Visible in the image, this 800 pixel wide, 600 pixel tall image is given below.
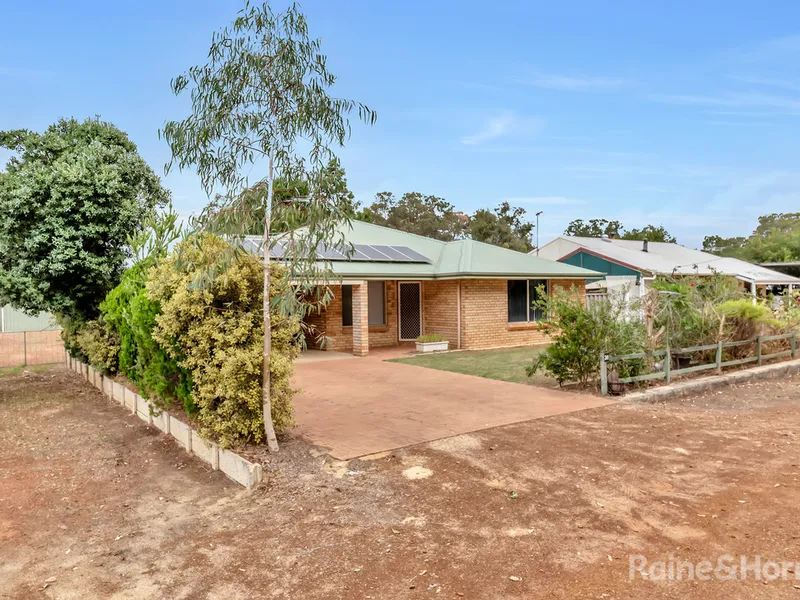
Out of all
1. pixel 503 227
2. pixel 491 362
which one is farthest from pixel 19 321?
pixel 503 227

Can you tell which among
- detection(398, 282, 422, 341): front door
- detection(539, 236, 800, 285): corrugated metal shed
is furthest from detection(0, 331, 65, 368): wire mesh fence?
detection(539, 236, 800, 285): corrugated metal shed

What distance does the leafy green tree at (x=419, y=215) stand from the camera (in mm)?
54250

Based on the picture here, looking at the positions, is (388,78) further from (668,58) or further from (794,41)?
(794,41)

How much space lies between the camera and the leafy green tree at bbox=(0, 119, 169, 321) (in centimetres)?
1067

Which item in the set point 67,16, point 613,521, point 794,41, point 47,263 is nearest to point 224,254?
point 613,521

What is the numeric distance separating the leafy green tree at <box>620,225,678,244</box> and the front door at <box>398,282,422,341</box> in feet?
162

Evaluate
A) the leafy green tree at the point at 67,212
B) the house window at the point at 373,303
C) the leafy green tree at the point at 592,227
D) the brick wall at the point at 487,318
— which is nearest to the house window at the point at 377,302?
the house window at the point at 373,303

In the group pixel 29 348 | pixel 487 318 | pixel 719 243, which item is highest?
pixel 719 243

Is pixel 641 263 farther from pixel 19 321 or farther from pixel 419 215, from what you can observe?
pixel 19 321

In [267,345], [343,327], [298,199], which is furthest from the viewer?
[343,327]

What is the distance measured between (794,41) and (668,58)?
264cm

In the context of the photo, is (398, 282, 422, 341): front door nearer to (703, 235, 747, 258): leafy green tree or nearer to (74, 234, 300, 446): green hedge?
(74, 234, 300, 446): green hedge

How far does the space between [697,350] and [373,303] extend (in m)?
10.1

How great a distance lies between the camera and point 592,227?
7594 cm
